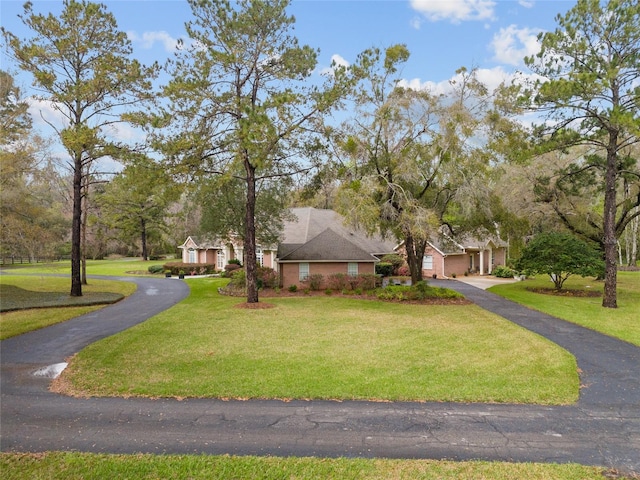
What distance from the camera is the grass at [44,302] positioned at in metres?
13.2

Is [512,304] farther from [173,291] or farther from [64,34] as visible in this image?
[64,34]

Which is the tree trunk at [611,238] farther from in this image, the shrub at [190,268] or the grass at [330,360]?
the shrub at [190,268]

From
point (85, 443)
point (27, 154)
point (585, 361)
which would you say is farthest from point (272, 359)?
point (27, 154)

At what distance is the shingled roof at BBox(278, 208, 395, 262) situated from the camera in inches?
947

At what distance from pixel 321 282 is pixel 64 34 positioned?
18342 millimetres

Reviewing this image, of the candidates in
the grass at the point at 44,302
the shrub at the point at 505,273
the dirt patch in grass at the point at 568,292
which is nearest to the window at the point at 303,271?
the grass at the point at 44,302

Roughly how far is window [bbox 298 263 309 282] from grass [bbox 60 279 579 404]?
9148 mm

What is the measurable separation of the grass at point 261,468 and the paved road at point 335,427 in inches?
8.2

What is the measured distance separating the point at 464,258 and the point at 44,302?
31.1m

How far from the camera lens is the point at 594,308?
1645 centimetres

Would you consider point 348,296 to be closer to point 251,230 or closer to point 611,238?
point 251,230

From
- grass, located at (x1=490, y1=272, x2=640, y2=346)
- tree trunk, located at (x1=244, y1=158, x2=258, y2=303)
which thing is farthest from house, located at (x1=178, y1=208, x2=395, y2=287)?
grass, located at (x1=490, y1=272, x2=640, y2=346)

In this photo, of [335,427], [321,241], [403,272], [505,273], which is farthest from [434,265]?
[335,427]

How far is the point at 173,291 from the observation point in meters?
23.3
